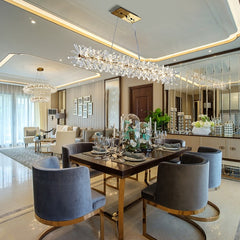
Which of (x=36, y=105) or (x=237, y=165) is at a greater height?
(x=36, y=105)

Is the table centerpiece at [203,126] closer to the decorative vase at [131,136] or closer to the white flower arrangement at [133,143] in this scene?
the decorative vase at [131,136]

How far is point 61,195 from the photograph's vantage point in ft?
4.63

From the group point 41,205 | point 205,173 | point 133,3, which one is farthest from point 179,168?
point 133,3

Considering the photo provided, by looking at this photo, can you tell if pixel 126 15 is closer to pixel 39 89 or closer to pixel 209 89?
pixel 209 89

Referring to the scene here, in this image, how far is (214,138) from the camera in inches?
148

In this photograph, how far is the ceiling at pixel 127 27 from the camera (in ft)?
8.28

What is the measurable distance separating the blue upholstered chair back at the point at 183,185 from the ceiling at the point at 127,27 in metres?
2.31

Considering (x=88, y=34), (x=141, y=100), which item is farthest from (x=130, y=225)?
(x=141, y=100)

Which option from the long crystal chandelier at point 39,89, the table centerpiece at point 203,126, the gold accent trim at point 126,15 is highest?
the gold accent trim at point 126,15

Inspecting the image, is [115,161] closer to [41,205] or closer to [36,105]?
[41,205]

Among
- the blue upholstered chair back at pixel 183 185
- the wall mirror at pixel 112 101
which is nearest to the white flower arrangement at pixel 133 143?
the blue upholstered chair back at pixel 183 185

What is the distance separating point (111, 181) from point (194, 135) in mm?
2218

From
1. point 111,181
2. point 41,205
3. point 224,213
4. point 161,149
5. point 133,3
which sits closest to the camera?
point 41,205

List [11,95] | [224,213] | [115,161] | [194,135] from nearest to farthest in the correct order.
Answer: [115,161], [224,213], [194,135], [11,95]
